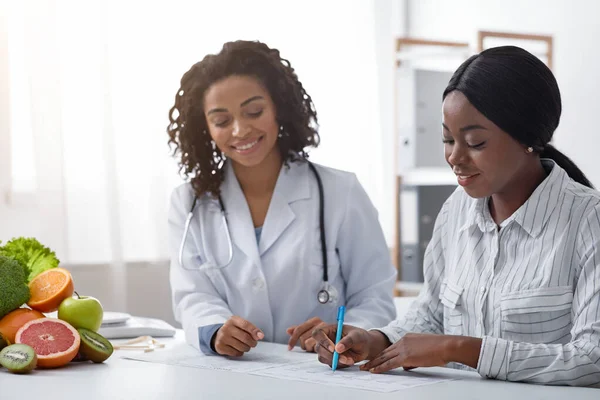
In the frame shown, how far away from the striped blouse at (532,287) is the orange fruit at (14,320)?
0.70m

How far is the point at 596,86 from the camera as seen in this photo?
378cm

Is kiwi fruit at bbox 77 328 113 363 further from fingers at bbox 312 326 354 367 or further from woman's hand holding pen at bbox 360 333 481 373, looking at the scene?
woman's hand holding pen at bbox 360 333 481 373

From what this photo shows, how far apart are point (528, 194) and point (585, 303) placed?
0.25 m

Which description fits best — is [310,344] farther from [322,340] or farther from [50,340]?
[50,340]

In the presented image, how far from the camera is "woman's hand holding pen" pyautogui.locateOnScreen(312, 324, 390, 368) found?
153cm

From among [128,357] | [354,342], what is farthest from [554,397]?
[128,357]

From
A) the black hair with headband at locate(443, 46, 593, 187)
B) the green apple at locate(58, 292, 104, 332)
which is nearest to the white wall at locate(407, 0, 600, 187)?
the black hair with headband at locate(443, 46, 593, 187)

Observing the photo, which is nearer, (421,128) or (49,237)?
(49,237)

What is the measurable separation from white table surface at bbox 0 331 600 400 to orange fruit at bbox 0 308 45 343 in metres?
0.09

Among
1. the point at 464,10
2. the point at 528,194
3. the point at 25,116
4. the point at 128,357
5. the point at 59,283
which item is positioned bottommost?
the point at 128,357

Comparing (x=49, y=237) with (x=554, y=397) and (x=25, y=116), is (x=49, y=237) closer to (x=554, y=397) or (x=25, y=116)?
(x=25, y=116)

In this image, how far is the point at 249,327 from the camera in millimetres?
1728

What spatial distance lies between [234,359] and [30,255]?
0.49m

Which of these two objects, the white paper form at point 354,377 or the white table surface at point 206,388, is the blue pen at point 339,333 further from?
the white table surface at point 206,388
